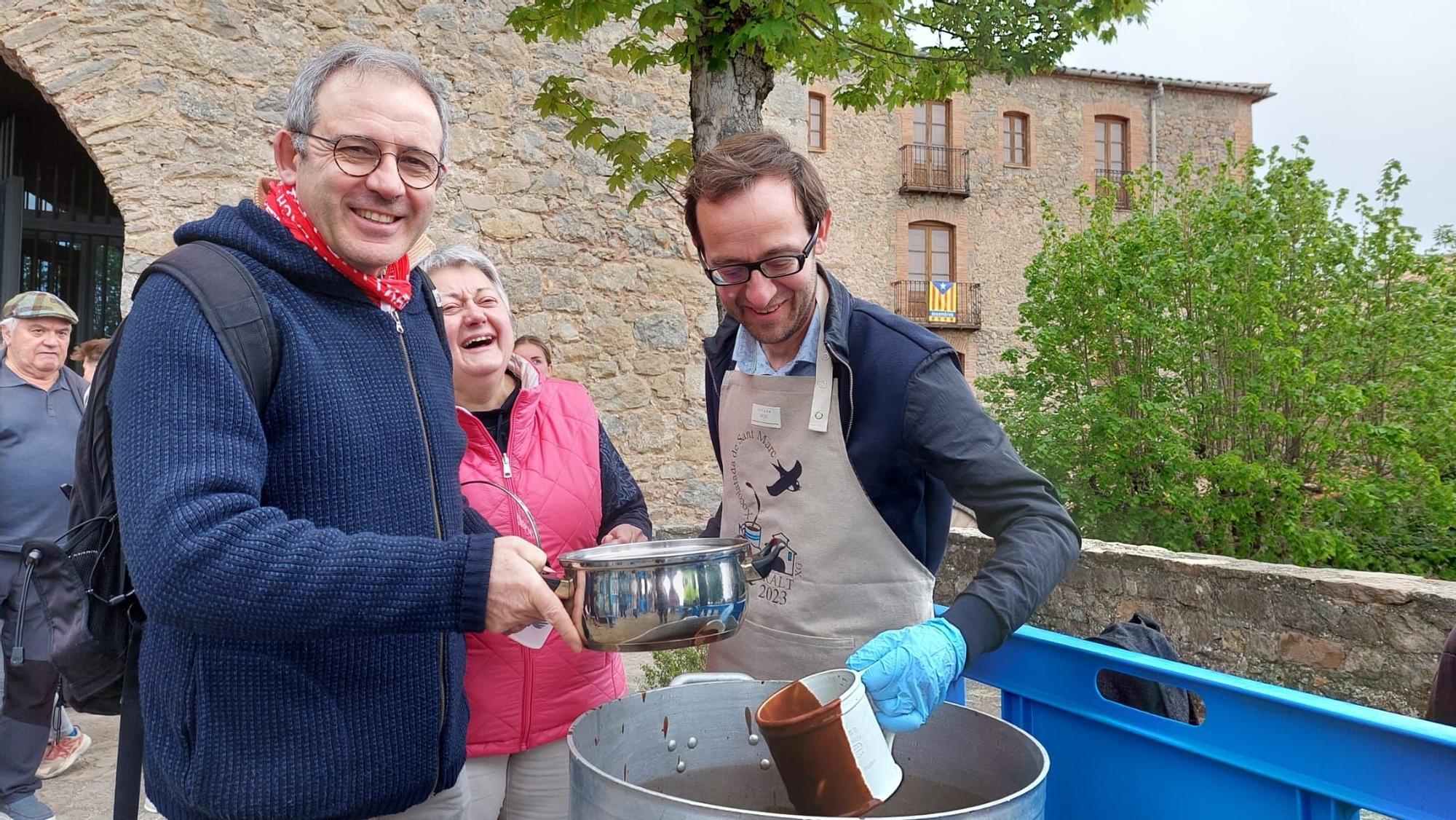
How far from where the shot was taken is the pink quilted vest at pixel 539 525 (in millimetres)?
1917

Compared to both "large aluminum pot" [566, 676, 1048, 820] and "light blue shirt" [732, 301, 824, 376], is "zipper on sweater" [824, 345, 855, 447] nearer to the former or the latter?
"light blue shirt" [732, 301, 824, 376]

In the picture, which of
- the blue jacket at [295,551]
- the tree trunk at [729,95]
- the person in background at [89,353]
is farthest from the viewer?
the person in background at [89,353]

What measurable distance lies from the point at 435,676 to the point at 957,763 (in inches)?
33.3

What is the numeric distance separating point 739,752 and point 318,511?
0.78 m

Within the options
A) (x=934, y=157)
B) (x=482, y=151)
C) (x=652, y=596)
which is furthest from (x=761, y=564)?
(x=934, y=157)

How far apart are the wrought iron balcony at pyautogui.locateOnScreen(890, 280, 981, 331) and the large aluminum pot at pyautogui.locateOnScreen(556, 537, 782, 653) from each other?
19.7 meters

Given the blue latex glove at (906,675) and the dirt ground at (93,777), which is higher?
the blue latex glove at (906,675)

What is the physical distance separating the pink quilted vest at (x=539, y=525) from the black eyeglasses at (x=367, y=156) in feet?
2.42

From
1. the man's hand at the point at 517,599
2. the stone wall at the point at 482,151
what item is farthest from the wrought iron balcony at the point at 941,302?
the man's hand at the point at 517,599

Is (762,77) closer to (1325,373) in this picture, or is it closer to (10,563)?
(10,563)

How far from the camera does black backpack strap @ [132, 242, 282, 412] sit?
1.19 m

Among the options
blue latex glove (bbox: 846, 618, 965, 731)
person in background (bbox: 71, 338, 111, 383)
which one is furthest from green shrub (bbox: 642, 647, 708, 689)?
person in background (bbox: 71, 338, 111, 383)

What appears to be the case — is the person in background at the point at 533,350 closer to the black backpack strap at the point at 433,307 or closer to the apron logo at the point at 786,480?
the black backpack strap at the point at 433,307

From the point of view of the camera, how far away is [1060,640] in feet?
5.45
